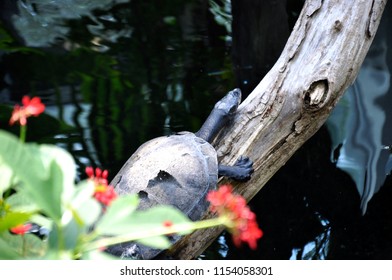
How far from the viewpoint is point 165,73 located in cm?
378

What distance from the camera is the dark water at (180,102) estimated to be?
2.87 meters

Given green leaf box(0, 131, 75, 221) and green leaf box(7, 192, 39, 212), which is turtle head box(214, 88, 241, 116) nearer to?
green leaf box(7, 192, 39, 212)

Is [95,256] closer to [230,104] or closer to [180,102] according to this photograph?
[230,104]

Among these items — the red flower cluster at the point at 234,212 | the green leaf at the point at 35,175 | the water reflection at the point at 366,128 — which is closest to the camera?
the green leaf at the point at 35,175

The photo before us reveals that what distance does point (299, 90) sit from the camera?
1.98 meters

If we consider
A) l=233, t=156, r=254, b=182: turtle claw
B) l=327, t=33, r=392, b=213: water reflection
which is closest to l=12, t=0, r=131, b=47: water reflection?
l=327, t=33, r=392, b=213: water reflection

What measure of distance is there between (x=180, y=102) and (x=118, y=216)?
118 inches

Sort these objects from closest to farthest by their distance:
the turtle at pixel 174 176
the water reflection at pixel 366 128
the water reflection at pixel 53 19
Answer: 1. the turtle at pixel 174 176
2. the water reflection at pixel 366 128
3. the water reflection at pixel 53 19

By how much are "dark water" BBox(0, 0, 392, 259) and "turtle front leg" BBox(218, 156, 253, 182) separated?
795mm

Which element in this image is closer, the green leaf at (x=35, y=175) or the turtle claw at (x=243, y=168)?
the green leaf at (x=35, y=175)

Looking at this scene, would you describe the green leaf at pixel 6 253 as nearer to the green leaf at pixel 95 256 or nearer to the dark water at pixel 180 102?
the green leaf at pixel 95 256

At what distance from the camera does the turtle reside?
1.95 meters

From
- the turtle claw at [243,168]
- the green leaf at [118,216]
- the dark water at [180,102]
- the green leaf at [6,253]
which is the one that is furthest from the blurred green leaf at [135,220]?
the dark water at [180,102]

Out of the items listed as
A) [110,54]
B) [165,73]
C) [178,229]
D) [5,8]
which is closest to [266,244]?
[165,73]
